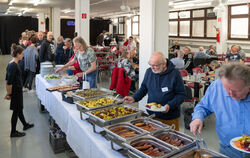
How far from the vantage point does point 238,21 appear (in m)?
9.80

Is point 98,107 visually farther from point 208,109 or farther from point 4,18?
point 4,18

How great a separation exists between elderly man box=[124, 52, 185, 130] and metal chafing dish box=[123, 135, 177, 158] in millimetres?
627

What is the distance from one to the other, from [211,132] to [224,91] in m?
2.44

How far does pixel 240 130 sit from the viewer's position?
57.2 inches

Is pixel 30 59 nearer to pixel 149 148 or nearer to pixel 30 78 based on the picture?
pixel 30 78

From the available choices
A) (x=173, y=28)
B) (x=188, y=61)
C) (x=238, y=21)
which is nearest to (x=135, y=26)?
(x=173, y=28)

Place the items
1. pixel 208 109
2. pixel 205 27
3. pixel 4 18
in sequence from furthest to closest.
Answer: pixel 4 18
pixel 205 27
pixel 208 109

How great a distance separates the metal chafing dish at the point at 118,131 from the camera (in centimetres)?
153

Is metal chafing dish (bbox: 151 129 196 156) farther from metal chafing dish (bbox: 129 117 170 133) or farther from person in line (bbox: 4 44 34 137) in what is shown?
person in line (bbox: 4 44 34 137)

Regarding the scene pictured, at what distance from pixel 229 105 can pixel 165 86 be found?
0.78 meters

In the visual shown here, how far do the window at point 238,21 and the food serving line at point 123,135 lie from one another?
28.8 ft

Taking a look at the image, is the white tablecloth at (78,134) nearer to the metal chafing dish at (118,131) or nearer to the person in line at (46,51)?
the metal chafing dish at (118,131)

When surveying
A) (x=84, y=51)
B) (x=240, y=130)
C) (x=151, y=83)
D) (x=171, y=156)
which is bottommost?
(x=171, y=156)

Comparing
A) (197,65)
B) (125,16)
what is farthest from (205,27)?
(125,16)
